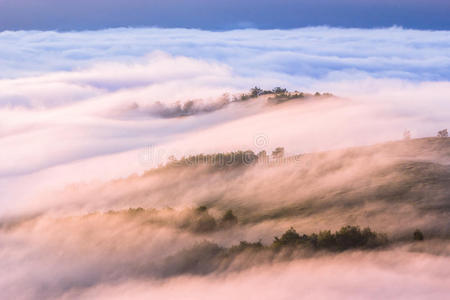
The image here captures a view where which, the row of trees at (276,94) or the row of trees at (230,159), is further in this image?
the row of trees at (276,94)

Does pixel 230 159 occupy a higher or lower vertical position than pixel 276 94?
lower

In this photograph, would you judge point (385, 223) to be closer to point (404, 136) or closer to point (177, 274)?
point (177, 274)

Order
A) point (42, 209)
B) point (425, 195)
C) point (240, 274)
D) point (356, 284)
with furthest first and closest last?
point (42, 209), point (425, 195), point (240, 274), point (356, 284)

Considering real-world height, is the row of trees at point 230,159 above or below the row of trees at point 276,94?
below

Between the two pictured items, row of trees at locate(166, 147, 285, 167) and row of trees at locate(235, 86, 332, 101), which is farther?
row of trees at locate(235, 86, 332, 101)

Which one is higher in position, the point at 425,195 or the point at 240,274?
the point at 425,195

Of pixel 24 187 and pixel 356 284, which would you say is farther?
pixel 24 187

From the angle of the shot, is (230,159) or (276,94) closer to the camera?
(230,159)

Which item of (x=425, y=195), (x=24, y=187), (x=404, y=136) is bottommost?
(x=24, y=187)

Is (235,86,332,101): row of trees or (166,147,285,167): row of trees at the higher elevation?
(235,86,332,101): row of trees

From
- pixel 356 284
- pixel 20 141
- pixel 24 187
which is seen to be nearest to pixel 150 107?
pixel 20 141

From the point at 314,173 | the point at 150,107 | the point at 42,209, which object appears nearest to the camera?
the point at 314,173
